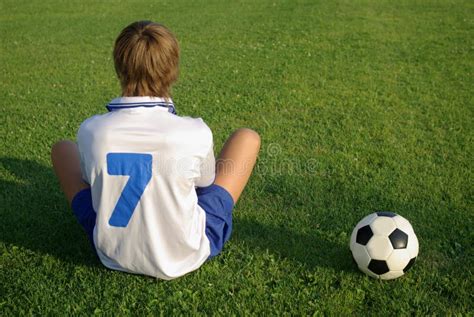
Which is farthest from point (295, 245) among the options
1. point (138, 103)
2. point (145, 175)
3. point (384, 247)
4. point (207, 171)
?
point (138, 103)

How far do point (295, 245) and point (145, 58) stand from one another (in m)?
1.84

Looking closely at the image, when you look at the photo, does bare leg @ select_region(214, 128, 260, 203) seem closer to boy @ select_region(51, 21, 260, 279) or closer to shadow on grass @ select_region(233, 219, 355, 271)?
boy @ select_region(51, 21, 260, 279)

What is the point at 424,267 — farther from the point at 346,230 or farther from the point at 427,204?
the point at 427,204

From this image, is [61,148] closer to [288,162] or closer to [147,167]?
[147,167]

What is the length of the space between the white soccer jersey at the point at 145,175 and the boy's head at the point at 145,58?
Answer: 0.13 m

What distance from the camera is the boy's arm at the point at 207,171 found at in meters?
3.14

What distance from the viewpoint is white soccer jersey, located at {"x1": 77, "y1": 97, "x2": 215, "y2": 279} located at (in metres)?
2.92

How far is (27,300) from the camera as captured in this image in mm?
3383

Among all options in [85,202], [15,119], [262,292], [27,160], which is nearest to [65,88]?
[15,119]

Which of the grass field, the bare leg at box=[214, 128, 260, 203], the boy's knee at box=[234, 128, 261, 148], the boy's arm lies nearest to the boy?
the boy's arm

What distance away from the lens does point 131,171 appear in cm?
294

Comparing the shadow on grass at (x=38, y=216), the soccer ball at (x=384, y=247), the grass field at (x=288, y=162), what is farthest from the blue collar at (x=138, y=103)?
the soccer ball at (x=384, y=247)

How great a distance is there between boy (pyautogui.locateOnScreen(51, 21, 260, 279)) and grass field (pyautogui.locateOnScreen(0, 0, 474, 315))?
0.38 metres

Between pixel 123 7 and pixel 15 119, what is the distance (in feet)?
33.2
